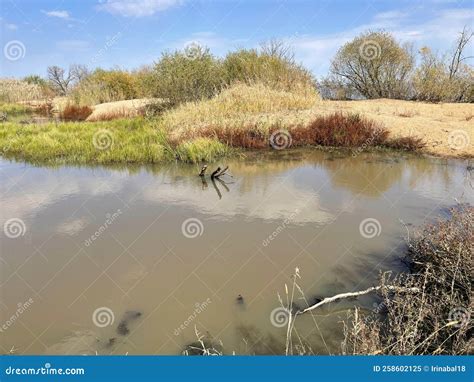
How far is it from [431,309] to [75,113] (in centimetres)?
2134

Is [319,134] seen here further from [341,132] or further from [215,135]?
[215,135]

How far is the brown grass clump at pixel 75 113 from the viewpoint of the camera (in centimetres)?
2059

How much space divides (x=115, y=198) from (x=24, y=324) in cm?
385

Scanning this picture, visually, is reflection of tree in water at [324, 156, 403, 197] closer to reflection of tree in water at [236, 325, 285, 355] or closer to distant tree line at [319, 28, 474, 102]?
reflection of tree in water at [236, 325, 285, 355]

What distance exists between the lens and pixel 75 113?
2112 centimetres

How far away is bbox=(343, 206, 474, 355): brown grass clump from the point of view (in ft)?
9.99

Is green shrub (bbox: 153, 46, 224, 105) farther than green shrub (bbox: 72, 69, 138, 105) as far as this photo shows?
No

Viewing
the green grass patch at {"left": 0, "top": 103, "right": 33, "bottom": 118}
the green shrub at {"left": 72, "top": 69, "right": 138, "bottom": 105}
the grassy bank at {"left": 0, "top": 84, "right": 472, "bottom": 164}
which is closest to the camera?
the grassy bank at {"left": 0, "top": 84, "right": 472, "bottom": 164}

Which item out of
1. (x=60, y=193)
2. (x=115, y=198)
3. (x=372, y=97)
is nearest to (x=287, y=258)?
(x=115, y=198)

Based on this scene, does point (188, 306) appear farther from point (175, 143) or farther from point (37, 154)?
point (37, 154)

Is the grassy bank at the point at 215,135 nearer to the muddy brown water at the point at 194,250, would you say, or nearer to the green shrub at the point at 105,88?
the muddy brown water at the point at 194,250

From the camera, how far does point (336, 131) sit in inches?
457

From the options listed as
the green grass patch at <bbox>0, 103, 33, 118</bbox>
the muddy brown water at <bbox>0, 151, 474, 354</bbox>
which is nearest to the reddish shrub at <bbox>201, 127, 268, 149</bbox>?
the muddy brown water at <bbox>0, 151, 474, 354</bbox>

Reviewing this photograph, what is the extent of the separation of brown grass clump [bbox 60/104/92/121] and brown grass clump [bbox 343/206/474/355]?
19.4 meters
